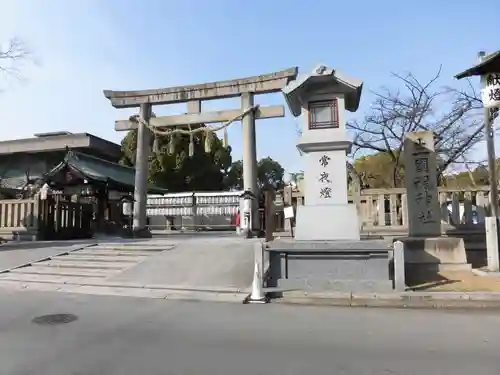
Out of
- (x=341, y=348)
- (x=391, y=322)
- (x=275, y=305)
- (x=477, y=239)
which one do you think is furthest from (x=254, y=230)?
(x=341, y=348)

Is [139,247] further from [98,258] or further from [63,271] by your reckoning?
[63,271]

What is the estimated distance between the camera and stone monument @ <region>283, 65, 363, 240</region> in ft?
31.0

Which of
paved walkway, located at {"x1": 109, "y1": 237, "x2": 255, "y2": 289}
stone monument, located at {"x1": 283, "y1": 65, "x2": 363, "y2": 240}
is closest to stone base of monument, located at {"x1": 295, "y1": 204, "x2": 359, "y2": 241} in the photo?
stone monument, located at {"x1": 283, "y1": 65, "x2": 363, "y2": 240}

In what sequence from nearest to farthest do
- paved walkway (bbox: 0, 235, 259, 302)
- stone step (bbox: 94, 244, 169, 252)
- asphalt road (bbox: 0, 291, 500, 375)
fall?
asphalt road (bbox: 0, 291, 500, 375) → paved walkway (bbox: 0, 235, 259, 302) → stone step (bbox: 94, 244, 169, 252)

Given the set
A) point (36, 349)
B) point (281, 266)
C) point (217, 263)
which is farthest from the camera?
point (217, 263)

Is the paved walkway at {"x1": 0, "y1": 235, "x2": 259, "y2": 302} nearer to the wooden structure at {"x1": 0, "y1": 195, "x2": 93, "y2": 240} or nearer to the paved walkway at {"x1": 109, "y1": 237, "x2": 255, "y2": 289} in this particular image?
the paved walkway at {"x1": 109, "y1": 237, "x2": 255, "y2": 289}

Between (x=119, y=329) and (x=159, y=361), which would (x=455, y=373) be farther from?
(x=119, y=329)

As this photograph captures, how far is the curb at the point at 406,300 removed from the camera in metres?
7.98

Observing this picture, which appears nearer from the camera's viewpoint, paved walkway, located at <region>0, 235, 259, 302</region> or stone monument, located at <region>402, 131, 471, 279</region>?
paved walkway, located at <region>0, 235, 259, 302</region>

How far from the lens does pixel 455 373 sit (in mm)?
4352

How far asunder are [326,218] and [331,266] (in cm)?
108

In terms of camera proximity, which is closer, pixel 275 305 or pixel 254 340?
pixel 254 340

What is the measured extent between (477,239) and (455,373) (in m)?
10.3

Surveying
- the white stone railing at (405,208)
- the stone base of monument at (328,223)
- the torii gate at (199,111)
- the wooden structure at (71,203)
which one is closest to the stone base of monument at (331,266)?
the stone base of monument at (328,223)
